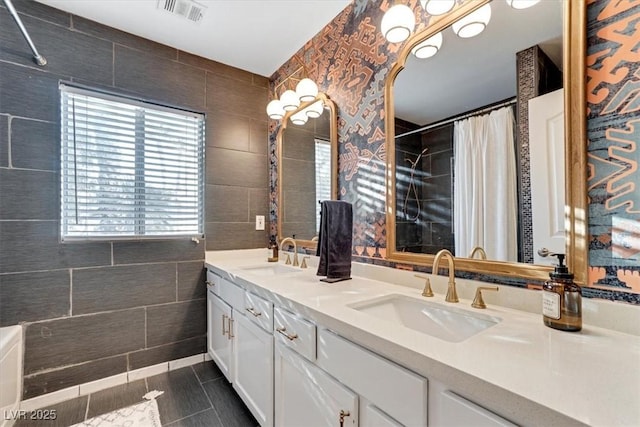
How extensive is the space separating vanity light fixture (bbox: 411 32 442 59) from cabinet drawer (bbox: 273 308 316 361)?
133 centimetres

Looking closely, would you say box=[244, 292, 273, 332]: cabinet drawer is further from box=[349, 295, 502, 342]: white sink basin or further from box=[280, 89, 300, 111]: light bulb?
box=[280, 89, 300, 111]: light bulb

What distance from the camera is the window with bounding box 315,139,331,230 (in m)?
1.98

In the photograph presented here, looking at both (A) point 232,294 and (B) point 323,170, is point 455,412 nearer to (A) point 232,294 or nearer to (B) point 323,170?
(A) point 232,294

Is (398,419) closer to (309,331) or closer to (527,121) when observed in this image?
(309,331)

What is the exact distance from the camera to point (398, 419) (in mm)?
766

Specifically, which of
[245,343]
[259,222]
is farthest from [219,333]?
[259,222]

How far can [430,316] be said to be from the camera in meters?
1.15

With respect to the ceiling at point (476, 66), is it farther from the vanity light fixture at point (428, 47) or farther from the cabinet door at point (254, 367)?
the cabinet door at point (254, 367)

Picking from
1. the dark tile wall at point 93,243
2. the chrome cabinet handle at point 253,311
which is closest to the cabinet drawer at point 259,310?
the chrome cabinet handle at point 253,311

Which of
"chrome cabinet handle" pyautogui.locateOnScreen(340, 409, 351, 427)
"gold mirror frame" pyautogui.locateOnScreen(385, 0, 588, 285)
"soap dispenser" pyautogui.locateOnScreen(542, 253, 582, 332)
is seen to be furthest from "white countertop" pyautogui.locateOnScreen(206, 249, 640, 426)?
"chrome cabinet handle" pyautogui.locateOnScreen(340, 409, 351, 427)

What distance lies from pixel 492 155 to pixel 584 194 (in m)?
0.34

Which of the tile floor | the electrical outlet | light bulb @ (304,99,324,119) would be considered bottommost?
the tile floor

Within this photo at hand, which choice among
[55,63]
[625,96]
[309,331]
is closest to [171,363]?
[309,331]

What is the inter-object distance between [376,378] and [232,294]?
1222mm
